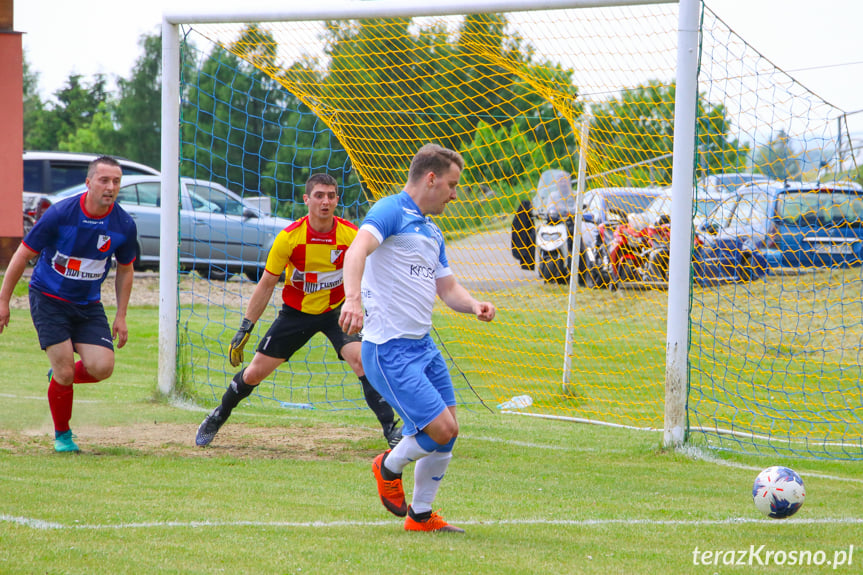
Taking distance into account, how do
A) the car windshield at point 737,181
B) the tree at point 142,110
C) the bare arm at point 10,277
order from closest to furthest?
the bare arm at point 10,277
the car windshield at point 737,181
the tree at point 142,110

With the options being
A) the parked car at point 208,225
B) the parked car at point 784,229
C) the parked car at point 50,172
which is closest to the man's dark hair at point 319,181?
the parked car at point 784,229

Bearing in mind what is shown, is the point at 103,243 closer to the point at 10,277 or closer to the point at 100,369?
the point at 10,277

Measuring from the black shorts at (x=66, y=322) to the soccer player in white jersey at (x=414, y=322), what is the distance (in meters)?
2.74

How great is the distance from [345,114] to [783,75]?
14.0 feet

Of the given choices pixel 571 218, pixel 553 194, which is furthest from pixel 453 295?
pixel 571 218

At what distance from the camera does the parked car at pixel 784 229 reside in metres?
8.32

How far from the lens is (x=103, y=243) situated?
6.27 meters

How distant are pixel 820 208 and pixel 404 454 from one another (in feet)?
18.3

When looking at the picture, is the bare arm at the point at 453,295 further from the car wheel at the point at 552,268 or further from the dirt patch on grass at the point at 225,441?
the car wheel at the point at 552,268

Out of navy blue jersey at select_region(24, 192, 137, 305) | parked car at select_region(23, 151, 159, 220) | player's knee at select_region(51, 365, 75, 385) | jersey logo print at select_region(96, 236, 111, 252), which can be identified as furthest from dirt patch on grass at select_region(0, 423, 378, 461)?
parked car at select_region(23, 151, 159, 220)

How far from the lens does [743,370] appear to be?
10.8 m

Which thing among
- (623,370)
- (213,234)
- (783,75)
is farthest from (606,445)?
(213,234)

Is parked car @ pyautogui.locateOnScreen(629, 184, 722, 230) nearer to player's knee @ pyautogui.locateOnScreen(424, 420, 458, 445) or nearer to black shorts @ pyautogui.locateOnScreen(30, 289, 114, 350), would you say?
player's knee @ pyautogui.locateOnScreen(424, 420, 458, 445)

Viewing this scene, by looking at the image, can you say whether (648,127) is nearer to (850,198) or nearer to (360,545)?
(850,198)
